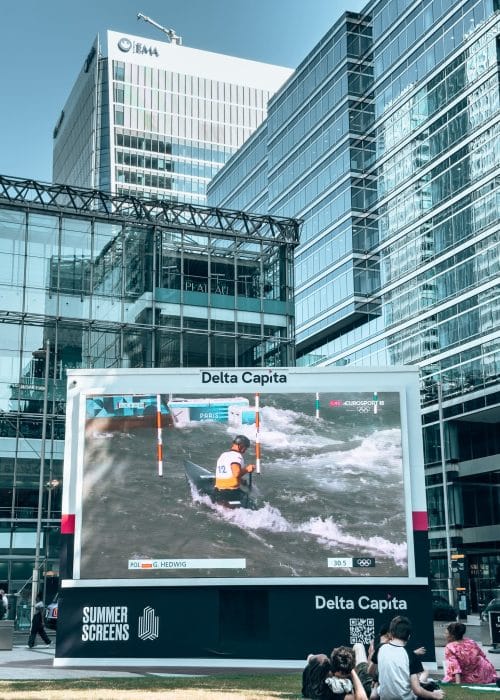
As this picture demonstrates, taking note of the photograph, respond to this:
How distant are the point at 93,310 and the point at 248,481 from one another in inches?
1401

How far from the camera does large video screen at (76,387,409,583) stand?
19750 millimetres

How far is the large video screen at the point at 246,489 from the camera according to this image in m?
19.8

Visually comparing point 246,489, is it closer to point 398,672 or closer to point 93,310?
point 398,672

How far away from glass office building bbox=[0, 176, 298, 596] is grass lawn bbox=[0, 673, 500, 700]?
103 feet

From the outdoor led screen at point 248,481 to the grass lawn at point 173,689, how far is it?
3.00 metres

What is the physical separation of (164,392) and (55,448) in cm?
3228

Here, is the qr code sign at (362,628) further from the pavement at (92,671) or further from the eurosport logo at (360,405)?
the eurosport logo at (360,405)

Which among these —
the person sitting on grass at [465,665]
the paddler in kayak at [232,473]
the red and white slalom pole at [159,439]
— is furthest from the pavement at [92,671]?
the red and white slalom pole at [159,439]

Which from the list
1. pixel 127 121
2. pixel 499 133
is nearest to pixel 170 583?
pixel 499 133

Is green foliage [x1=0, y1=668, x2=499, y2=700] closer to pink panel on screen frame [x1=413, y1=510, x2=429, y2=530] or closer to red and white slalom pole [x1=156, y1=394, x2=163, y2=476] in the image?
pink panel on screen frame [x1=413, y1=510, x2=429, y2=530]

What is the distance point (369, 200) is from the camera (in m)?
82.1

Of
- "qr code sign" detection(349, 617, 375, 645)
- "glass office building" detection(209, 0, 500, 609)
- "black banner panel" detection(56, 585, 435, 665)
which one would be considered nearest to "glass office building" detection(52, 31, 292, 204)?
"glass office building" detection(209, 0, 500, 609)

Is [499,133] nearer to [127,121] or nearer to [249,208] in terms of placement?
[249,208]

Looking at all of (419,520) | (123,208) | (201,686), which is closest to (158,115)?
(123,208)
